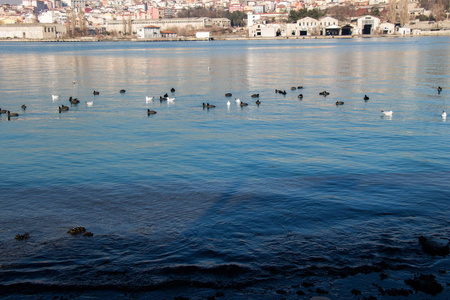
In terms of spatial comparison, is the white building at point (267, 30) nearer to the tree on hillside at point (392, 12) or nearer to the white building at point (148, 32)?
the white building at point (148, 32)

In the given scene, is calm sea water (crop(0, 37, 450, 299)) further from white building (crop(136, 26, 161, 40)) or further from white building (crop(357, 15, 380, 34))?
white building (crop(136, 26, 161, 40))

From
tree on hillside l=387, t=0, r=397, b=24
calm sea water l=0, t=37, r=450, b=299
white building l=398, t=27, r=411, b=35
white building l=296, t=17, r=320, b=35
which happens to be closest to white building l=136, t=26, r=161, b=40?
white building l=296, t=17, r=320, b=35

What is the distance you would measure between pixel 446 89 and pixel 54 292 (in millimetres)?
31565

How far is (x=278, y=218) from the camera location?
33.4 feet

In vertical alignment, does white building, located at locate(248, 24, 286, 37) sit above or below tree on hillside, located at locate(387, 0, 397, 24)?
below

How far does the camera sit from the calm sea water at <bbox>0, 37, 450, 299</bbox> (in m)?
7.62

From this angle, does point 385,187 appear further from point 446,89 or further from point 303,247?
point 446,89

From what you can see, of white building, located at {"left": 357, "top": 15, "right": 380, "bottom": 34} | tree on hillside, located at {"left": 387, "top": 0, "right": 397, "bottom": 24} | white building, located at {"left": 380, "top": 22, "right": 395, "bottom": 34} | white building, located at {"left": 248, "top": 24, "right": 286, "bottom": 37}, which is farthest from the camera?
white building, located at {"left": 248, "top": 24, "right": 286, "bottom": 37}

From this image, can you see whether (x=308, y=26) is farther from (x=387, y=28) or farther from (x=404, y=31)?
(x=404, y=31)

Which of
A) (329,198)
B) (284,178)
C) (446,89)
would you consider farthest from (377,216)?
(446,89)

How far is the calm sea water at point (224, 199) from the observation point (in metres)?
7.62

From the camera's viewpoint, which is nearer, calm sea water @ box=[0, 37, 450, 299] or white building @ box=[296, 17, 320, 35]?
calm sea water @ box=[0, 37, 450, 299]

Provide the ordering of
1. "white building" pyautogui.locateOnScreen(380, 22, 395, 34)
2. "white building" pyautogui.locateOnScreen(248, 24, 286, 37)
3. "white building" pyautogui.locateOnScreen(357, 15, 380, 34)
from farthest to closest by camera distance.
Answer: "white building" pyautogui.locateOnScreen(248, 24, 286, 37) → "white building" pyautogui.locateOnScreen(380, 22, 395, 34) → "white building" pyautogui.locateOnScreen(357, 15, 380, 34)

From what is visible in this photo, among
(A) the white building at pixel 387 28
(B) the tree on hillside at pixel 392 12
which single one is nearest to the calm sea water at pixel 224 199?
(A) the white building at pixel 387 28
